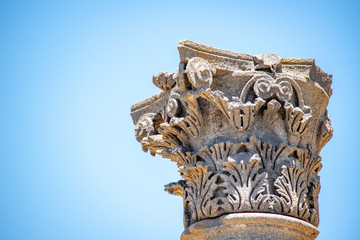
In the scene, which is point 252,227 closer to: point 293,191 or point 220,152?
point 293,191

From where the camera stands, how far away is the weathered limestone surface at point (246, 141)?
9.84 m

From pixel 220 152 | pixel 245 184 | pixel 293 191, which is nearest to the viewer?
pixel 245 184

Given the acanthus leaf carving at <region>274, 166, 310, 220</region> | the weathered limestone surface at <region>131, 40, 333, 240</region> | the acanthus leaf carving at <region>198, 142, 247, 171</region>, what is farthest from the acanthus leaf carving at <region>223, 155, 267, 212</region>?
the acanthus leaf carving at <region>274, 166, 310, 220</region>

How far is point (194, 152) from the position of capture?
10648mm

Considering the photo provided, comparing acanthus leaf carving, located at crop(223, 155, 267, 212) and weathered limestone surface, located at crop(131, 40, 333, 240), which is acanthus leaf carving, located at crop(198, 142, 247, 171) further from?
acanthus leaf carving, located at crop(223, 155, 267, 212)

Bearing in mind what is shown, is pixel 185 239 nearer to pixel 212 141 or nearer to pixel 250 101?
pixel 212 141

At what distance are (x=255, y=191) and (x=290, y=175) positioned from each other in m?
0.73

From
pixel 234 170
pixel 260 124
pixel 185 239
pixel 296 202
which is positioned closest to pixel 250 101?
pixel 260 124

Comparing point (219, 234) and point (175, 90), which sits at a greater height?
point (175, 90)

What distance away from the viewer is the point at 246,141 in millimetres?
10195

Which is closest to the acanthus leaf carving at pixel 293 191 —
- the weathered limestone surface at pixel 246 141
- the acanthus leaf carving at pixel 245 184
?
the weathered limestone surface at pixel 246 141

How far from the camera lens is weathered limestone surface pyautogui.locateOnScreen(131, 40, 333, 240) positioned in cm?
984

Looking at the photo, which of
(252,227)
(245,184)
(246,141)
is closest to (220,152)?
(246,141)

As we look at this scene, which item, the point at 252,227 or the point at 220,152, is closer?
the point at 252,227
